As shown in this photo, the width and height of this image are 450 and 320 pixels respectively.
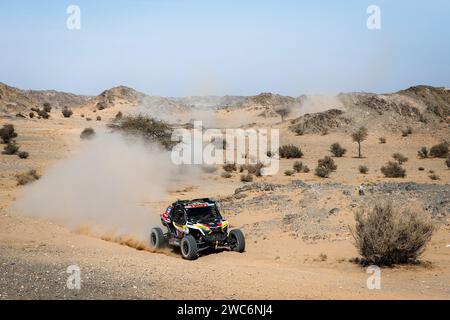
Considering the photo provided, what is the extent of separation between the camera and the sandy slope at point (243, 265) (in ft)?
29.5

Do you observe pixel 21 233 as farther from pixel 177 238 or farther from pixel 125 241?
pixel 177 238

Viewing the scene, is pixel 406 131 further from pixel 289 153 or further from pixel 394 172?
pixel 394 172

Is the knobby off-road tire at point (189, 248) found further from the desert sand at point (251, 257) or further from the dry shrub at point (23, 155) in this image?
the dry shrub at point (23, 155)

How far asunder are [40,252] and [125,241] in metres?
3.79

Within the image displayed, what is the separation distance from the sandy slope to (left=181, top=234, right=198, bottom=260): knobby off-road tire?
217 mm

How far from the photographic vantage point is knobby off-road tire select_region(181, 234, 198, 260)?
524 inches

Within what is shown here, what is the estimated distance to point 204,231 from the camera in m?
13.9

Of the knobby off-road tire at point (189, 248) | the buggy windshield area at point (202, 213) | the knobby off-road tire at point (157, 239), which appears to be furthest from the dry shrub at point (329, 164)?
the knobby off-road tire at point (189, 248)

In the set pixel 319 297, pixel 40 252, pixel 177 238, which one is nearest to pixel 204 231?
pixel 177 238

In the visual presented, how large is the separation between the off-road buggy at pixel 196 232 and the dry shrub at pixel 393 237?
11.7ft

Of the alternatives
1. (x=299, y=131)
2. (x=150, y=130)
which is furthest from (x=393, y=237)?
(x=299, y=131)

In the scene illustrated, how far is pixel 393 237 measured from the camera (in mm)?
12242

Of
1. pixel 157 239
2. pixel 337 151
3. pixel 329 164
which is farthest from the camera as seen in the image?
pixel 337 151

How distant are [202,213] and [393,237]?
210 inches
